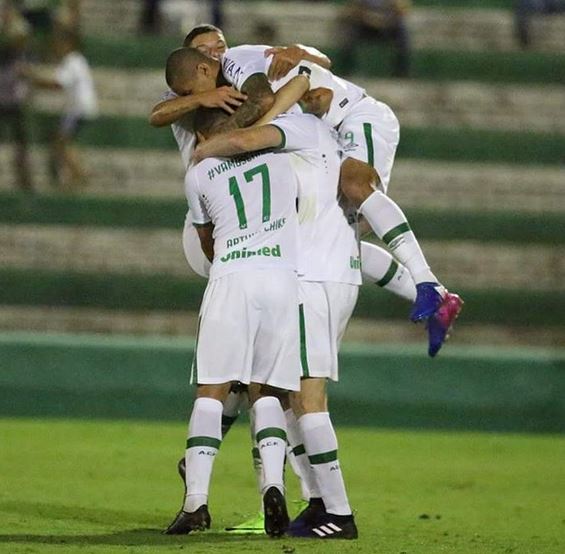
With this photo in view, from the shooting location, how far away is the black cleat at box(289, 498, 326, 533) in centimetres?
727

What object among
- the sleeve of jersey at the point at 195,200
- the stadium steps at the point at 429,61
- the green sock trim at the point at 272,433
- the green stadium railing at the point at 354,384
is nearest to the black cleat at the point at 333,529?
the green sock trim at the point at 272,433

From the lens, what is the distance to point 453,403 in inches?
518

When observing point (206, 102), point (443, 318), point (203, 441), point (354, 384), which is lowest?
point (354, 384)

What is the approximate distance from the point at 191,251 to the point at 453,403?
18.8 ft

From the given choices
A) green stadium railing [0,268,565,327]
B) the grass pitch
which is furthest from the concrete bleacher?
the grass pitch

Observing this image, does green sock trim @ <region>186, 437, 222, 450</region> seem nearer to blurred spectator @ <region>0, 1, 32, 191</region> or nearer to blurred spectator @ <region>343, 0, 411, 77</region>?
blurred spectator @ <region>0, 1, 32, 191</region>

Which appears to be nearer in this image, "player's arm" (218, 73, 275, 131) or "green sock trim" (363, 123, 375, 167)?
"player's arm" (218, 73, 275, 131)

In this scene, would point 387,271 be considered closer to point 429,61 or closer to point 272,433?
point 272,433

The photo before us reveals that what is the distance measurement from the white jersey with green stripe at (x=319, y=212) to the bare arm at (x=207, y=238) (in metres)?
0.40

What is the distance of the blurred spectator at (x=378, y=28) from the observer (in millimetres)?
17703

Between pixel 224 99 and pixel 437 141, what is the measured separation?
1018cm

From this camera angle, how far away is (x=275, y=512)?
689 cm

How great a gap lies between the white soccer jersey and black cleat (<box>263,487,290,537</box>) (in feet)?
5.96

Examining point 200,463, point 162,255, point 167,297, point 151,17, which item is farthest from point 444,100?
point 200,463
